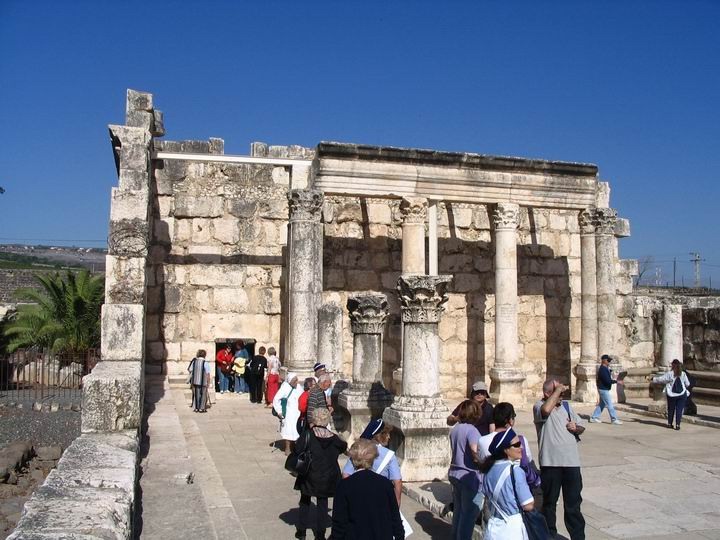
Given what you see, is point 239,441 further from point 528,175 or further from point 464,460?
point 528,175

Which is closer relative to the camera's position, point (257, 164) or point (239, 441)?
point (239, 441)

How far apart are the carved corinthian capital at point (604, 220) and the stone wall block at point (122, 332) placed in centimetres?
1170

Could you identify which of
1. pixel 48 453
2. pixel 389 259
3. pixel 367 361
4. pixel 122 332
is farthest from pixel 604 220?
pixel 48 453

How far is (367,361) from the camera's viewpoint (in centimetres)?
1090

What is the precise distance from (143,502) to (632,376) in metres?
14.3

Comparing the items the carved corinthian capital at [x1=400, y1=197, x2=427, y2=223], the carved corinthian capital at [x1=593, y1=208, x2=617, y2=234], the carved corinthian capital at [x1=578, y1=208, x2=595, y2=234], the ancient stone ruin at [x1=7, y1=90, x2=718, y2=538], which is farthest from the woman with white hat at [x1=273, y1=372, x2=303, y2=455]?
the carved corinthian capital at [x1=593, y1=208, x2=617, y2=234]

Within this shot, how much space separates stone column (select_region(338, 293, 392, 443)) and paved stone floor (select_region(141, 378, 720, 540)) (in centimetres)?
139

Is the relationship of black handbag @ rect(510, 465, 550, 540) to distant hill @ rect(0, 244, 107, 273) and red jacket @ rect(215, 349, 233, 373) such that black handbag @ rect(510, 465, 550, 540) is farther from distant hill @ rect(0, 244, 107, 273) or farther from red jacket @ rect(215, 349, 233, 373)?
distant hill @ rect(0, 244, 107, 273)

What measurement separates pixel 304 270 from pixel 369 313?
436 centimetres

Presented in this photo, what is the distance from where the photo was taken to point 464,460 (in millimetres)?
6281

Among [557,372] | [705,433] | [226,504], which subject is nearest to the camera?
[226,504]

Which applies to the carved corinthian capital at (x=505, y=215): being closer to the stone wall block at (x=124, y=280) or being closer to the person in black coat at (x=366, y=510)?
the stone wall block at (x=124, y=280)

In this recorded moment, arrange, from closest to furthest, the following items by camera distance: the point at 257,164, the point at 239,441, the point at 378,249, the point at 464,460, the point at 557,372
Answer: the point at 464,460 → the point at 239,441 → the point at 257,164 → the point at 378,249 → the point at 557,372

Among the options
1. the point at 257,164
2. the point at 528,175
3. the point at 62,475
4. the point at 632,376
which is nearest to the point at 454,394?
the point at 632,376
